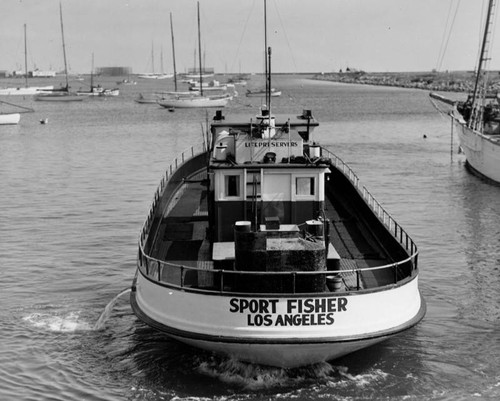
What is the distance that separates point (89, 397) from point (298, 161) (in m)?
8.85

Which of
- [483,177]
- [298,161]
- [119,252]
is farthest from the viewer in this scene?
[483,177]

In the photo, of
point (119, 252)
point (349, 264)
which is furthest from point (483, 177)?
point (349, 264)

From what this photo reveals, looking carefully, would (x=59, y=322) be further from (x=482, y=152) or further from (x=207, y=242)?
(x=482, y=152)

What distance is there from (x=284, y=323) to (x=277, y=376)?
1767 millimetres

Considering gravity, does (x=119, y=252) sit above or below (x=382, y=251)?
below

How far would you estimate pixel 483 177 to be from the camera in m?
55.2

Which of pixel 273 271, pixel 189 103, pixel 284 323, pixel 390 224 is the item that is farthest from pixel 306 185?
pixel 189 103

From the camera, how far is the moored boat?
1834 centimetres

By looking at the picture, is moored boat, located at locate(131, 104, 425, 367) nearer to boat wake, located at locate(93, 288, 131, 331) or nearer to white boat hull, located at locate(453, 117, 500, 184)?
boat wake, located at locate(93, 288, 131, 331)

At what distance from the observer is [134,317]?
24859 mm

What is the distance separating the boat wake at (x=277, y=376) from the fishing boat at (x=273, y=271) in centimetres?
31

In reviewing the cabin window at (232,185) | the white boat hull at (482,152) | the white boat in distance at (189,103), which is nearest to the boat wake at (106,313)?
the cabin window at (232,185)

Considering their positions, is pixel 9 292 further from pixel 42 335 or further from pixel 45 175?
pixel 45 175

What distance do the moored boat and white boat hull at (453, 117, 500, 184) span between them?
2804 cm
